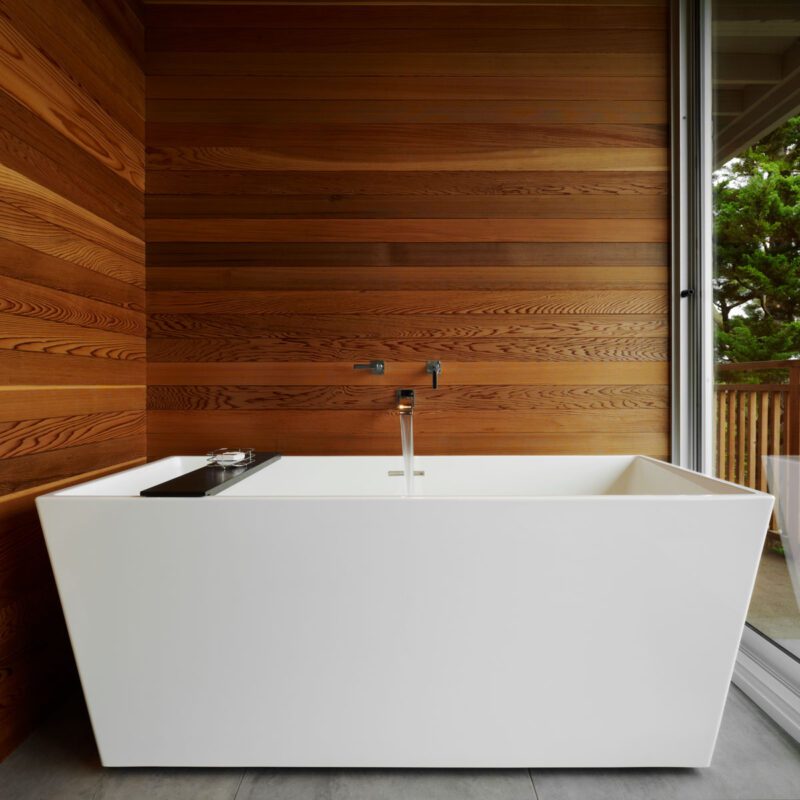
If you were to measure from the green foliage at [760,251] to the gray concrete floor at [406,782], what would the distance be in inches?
44.3

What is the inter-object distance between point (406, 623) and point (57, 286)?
4.92 ft

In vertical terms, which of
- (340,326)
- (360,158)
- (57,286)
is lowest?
(340,326)

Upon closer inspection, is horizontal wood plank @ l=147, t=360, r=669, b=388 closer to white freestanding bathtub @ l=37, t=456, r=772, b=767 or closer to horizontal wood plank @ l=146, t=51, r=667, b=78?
white freestanding bathtub @ l=37, t=456, r=772, b=767

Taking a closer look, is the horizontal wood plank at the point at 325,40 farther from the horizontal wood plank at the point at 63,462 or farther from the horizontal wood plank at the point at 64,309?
the horizontal wood plank at the point at 63,462

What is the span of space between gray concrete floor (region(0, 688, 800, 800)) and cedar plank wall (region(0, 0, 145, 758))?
0.23m

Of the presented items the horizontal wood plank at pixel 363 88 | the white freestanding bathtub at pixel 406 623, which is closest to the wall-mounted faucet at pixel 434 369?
the white freestanding bathtub at pixel 406 623

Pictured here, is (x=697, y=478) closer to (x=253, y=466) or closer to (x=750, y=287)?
(x=750, y=287)

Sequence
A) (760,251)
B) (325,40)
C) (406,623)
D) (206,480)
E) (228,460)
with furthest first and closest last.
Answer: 1. (325,40)
2. (228,460)
3. (760,251)
4. (206,480)
5. (406,623)

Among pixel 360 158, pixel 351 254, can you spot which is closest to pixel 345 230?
pixel 351 254

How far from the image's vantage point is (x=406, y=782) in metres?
1.32

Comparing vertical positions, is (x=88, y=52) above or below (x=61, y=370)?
above

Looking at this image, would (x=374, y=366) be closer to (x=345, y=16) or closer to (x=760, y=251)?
(x=760, y=251)

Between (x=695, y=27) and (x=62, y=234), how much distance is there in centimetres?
253

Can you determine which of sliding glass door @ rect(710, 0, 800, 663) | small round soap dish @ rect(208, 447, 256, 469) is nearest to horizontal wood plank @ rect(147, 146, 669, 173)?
sliding glass door @ rect(710, 0, 800, 663)
